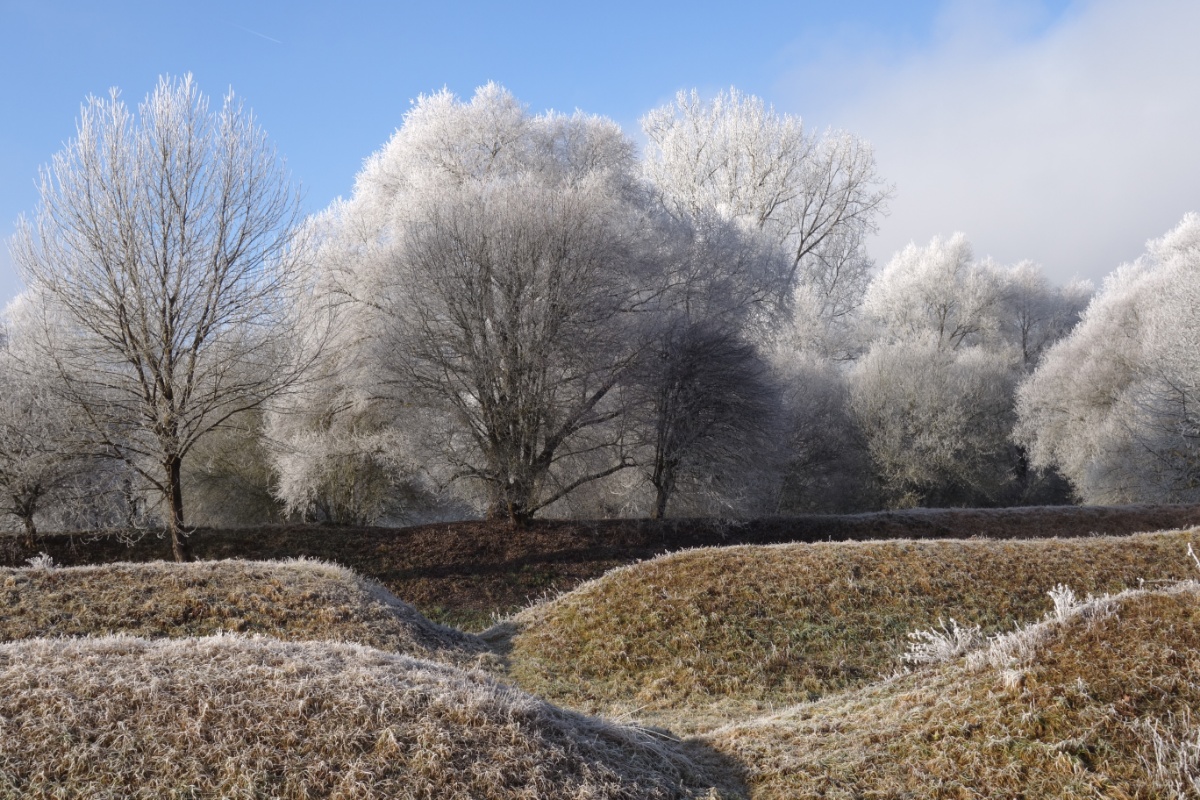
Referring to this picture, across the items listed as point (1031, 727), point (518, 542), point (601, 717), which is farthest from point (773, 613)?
point (518, 542)

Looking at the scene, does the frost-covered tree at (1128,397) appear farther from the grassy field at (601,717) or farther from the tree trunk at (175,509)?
the tree trunk at (175,509)

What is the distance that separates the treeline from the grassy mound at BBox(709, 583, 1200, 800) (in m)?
12.1

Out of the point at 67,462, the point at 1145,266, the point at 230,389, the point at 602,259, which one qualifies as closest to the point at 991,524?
the point at 602,259

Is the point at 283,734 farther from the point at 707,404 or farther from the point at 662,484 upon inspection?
the point at 662,484

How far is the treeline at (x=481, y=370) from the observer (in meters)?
14.3

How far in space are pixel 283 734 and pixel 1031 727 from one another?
388cm

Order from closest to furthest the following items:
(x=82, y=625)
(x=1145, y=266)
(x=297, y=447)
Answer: (x=82, y=625) → (x=297, y=447) → (x=1145, y=266)

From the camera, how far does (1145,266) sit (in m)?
40.9

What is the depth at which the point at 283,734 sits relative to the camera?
4262mm

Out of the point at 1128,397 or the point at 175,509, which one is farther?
the point at 1128,397

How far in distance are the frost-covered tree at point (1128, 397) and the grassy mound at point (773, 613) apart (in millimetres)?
16684

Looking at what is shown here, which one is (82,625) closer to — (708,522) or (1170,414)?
(708,522)

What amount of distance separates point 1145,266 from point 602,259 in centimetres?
3409

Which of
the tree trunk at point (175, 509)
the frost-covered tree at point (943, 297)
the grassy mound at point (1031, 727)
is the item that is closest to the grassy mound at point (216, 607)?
the grassy mound at point (1031, 727)
